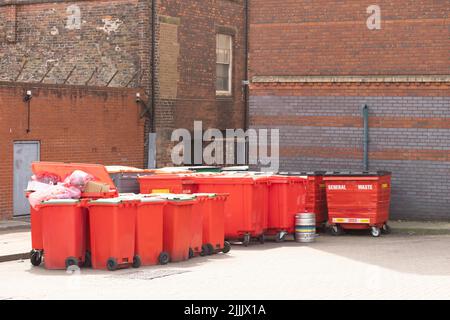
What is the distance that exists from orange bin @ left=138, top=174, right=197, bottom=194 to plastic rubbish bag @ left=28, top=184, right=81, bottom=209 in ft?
11.6

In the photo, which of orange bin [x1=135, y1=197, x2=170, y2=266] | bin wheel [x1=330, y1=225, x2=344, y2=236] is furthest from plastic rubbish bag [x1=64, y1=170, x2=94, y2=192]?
bin wheel [x1=330, y1=225, x2=344, y2=236]

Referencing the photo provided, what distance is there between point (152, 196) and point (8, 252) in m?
2.84

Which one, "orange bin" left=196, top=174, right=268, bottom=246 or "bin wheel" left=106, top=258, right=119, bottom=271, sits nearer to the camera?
"bin wheel" left=106, top=258, right=119, bottom=271

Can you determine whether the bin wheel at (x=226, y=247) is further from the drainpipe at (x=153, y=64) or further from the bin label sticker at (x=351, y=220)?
the drainpipe at (x=153, y=64)

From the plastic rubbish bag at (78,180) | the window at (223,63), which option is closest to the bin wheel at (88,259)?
the plastic rubbish bag at (78,180)

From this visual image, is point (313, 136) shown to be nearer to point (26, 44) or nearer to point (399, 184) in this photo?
point (399, 184)

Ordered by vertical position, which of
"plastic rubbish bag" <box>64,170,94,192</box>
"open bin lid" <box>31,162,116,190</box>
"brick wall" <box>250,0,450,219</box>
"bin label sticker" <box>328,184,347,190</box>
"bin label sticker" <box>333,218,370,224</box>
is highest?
"brick wall" <box>250,0,450,219</box>

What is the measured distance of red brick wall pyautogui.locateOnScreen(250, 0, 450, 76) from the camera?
915 inches

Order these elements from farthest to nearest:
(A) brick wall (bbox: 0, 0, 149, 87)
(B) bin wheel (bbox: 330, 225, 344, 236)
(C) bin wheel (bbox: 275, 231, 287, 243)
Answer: (A) brick wall (bbox: 0, 0, 149, 87) → (B) bin wheel (bbox: 330, 225, 344, 236) → (C) bin wheel (bbox: 275, 231, 287, 243)

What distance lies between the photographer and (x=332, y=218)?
69.9 ft

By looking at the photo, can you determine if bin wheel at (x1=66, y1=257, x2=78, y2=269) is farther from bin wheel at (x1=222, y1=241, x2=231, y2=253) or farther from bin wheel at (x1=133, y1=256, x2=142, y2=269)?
bin wheel at (x1=222, y1=241, x2=231, y2=253)

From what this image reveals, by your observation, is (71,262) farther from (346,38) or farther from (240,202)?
(346,38)

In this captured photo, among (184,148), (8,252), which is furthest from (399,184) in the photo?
(8,252)

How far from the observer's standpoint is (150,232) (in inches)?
618
